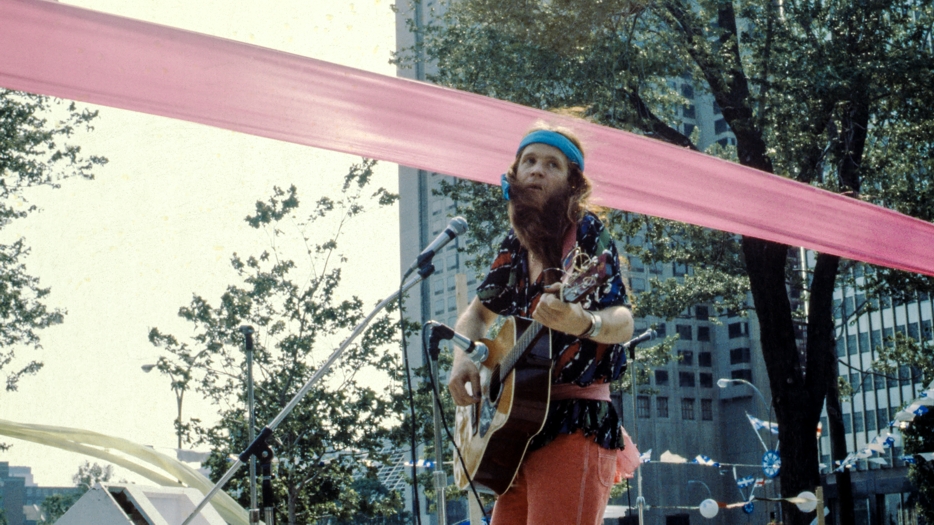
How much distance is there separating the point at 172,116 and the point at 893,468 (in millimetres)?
62850

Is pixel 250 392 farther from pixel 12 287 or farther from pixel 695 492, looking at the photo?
pixel 695 492

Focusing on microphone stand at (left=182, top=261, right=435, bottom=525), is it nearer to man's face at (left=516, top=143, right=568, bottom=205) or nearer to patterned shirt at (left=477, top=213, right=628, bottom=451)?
man's face at (left=516, top=143, right=568, bottom=205)

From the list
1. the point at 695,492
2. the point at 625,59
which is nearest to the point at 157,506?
the point at 625,59

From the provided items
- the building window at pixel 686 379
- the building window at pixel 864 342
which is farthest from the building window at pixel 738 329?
the building window at pixel 864 342

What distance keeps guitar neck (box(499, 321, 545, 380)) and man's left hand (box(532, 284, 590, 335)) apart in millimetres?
138

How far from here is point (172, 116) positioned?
125 inches

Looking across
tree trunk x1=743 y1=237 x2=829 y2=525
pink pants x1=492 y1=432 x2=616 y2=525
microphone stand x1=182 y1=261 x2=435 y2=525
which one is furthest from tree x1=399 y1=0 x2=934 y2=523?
pink pants x1=492 y1=432 x2=616 y2=525

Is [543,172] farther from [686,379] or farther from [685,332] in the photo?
[685,332]

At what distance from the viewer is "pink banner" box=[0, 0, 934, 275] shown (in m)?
2.89

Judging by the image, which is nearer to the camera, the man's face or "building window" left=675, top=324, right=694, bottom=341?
the man's face

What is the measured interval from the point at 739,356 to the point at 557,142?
7442 centimetres

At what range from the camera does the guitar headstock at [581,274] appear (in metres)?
2.07

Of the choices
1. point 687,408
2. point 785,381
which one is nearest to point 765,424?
point 785,381

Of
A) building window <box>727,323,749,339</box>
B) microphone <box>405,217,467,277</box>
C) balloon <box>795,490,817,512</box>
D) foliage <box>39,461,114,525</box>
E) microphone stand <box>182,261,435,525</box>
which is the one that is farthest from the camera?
building window <box>727,323,749,339</box>
